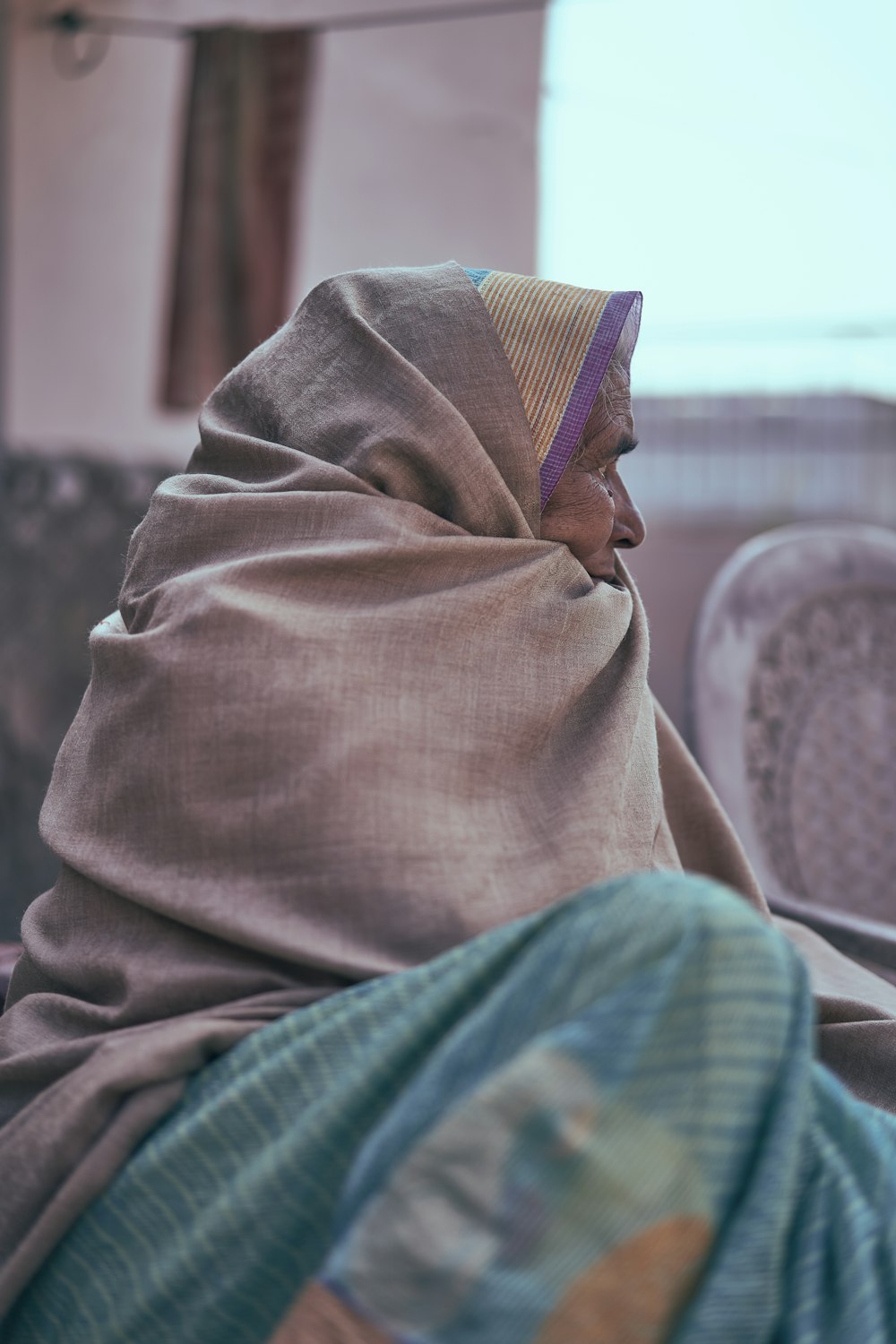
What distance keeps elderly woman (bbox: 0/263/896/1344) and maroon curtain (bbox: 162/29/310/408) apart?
2447 millimetres

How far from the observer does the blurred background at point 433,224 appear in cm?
341

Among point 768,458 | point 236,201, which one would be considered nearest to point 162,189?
point 236,201

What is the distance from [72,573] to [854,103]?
2.63m

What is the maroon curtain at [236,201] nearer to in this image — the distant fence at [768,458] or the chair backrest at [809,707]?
the distant fence at [768,458]

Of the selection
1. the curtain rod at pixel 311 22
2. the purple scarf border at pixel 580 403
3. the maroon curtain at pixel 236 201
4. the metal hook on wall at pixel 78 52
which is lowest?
the purple scarf border at pixel 580 403

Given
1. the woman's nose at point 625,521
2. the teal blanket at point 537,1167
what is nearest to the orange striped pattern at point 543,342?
the woman's nose at point 625,521

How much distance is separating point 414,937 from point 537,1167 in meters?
0.33

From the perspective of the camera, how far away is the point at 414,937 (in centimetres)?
100

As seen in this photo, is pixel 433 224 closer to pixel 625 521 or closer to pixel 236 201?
pixel 236 201

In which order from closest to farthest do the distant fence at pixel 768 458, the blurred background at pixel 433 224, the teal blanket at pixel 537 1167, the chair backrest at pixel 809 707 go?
the teal blanket at pixel 537 1167
the chair backrest at pixel 809 707
the blurred background at pixel 433 224
the distant fence at pixel 768 458

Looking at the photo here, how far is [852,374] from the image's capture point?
3.66 m

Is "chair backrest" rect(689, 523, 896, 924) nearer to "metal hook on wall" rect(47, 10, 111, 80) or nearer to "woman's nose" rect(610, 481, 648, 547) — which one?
"woman's nose" rect(610, 481, 648, 547)

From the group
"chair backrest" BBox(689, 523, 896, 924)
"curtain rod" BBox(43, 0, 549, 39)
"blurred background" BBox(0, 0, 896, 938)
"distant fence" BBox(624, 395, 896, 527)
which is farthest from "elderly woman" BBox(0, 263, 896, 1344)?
"curtain rod" BBox(43, 0, 549, 39)

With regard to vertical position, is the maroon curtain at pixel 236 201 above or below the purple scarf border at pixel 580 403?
above
